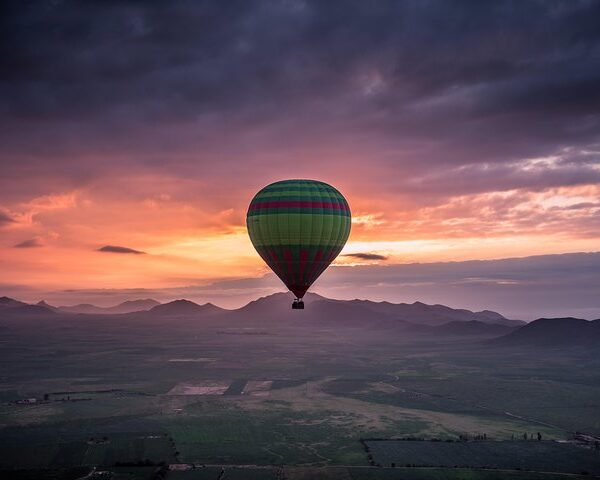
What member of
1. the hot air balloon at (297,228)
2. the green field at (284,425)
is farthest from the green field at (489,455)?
the hot air balloon at (297,228)

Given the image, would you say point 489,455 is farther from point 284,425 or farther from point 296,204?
point 296,204

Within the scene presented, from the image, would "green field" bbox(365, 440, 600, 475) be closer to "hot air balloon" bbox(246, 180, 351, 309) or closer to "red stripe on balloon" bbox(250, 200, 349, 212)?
"hot air balloon" bbox(246, 180, 351, 309)

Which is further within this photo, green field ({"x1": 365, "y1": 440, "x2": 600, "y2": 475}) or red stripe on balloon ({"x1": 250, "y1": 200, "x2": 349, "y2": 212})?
green field ({"x1": 365, "y1": 440, "x2": 600, "y2": 475})

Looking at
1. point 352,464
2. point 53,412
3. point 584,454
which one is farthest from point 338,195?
point 53,412

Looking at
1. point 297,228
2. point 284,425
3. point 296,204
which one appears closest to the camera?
point 297,228

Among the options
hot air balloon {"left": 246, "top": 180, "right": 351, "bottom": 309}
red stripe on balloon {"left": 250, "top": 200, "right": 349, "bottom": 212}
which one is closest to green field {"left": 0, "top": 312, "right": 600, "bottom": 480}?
hot air balloon {"left": 246, "top": 180, "right": 351, "bottom": 309}

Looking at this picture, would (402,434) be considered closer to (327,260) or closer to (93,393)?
(327,260)

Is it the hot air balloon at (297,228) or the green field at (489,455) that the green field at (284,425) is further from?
the hot air balloon at (297,228)

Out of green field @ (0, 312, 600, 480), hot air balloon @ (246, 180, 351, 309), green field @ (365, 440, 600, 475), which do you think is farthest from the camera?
green field @ (0, 312, 600, 480)

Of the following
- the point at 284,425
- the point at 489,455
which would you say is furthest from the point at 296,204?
the point at 284,425
